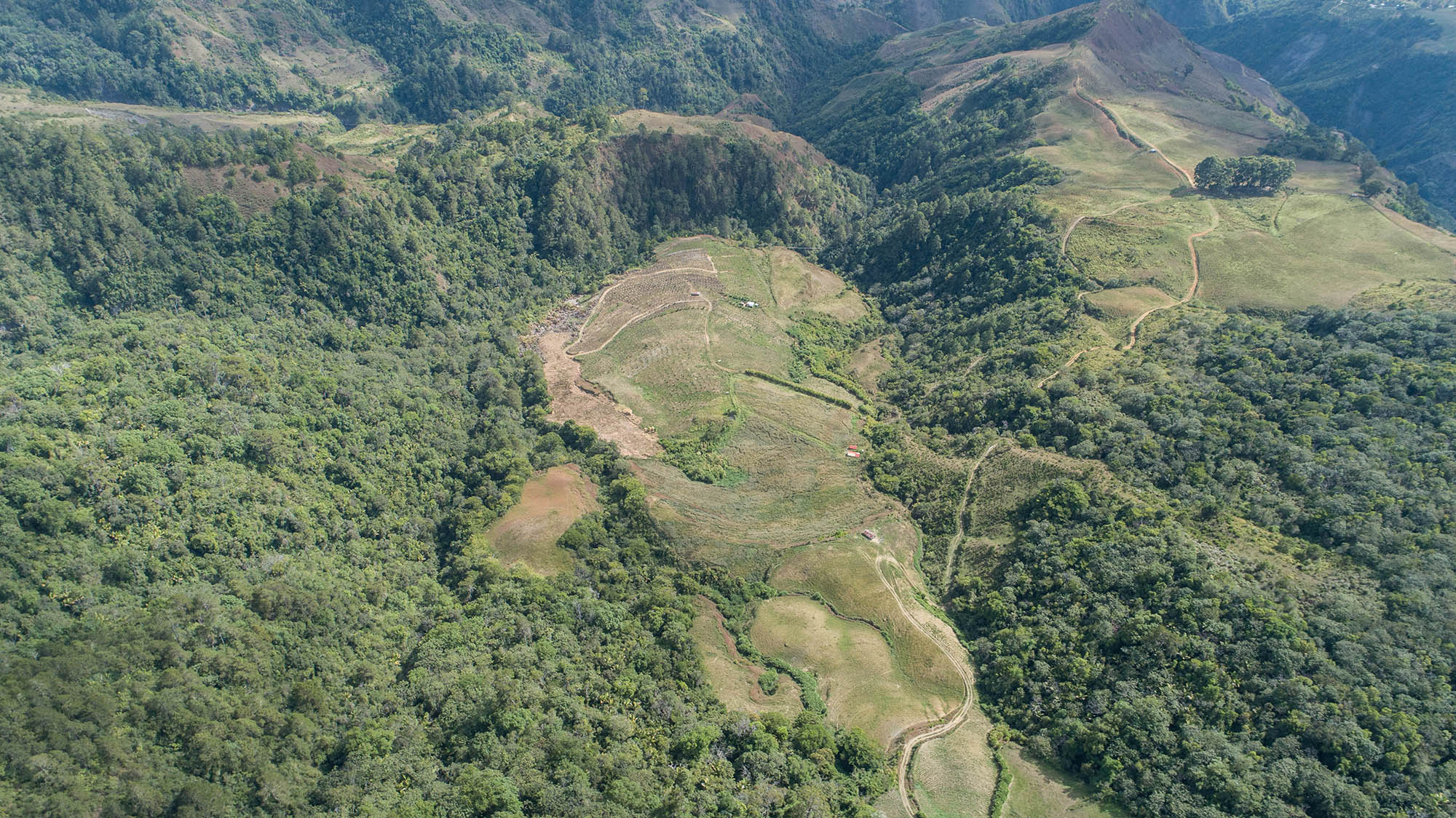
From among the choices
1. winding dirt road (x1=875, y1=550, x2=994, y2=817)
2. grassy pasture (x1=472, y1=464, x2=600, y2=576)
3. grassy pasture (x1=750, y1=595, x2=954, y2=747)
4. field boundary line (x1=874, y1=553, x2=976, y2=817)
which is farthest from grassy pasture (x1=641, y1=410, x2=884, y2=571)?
field boundary line (x1=874, y1=553, x2=976, y2=817)

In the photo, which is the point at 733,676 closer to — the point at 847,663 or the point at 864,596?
the point at 847,663

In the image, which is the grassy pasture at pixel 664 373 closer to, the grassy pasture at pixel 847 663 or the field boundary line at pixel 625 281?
the field boundary line at pixel 625 281

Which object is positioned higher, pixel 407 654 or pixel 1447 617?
pixel 1447 617

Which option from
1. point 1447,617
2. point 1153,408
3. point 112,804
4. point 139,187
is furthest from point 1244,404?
point 139,187

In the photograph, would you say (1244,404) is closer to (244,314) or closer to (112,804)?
(112,804)

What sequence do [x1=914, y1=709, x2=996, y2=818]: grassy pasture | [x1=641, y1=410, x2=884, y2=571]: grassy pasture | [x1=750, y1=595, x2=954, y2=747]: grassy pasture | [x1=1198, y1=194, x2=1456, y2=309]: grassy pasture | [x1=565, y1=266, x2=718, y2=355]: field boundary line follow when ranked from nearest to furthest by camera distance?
1. [x1=914, y1=709, x2=996, y2=818]: grassy pasture
2. [x1=750, y1=595, x2=954, y2=747]: grassy pasture
3. [x1=641, y1=410, x2=884, y2=571]: grassy pasture
4. [x1=1198, y1=194, x2=1456, y2=309]: grassy pasture
5. [x1=565, y1=266, x2=718, y2=355]: field boundary line

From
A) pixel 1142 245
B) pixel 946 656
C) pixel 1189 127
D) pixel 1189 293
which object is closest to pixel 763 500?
pixel 946 656

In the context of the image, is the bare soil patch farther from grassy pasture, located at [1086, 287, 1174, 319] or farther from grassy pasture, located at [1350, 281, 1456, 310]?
grassy pasture, located at [1350, 281, 1456, 310]
